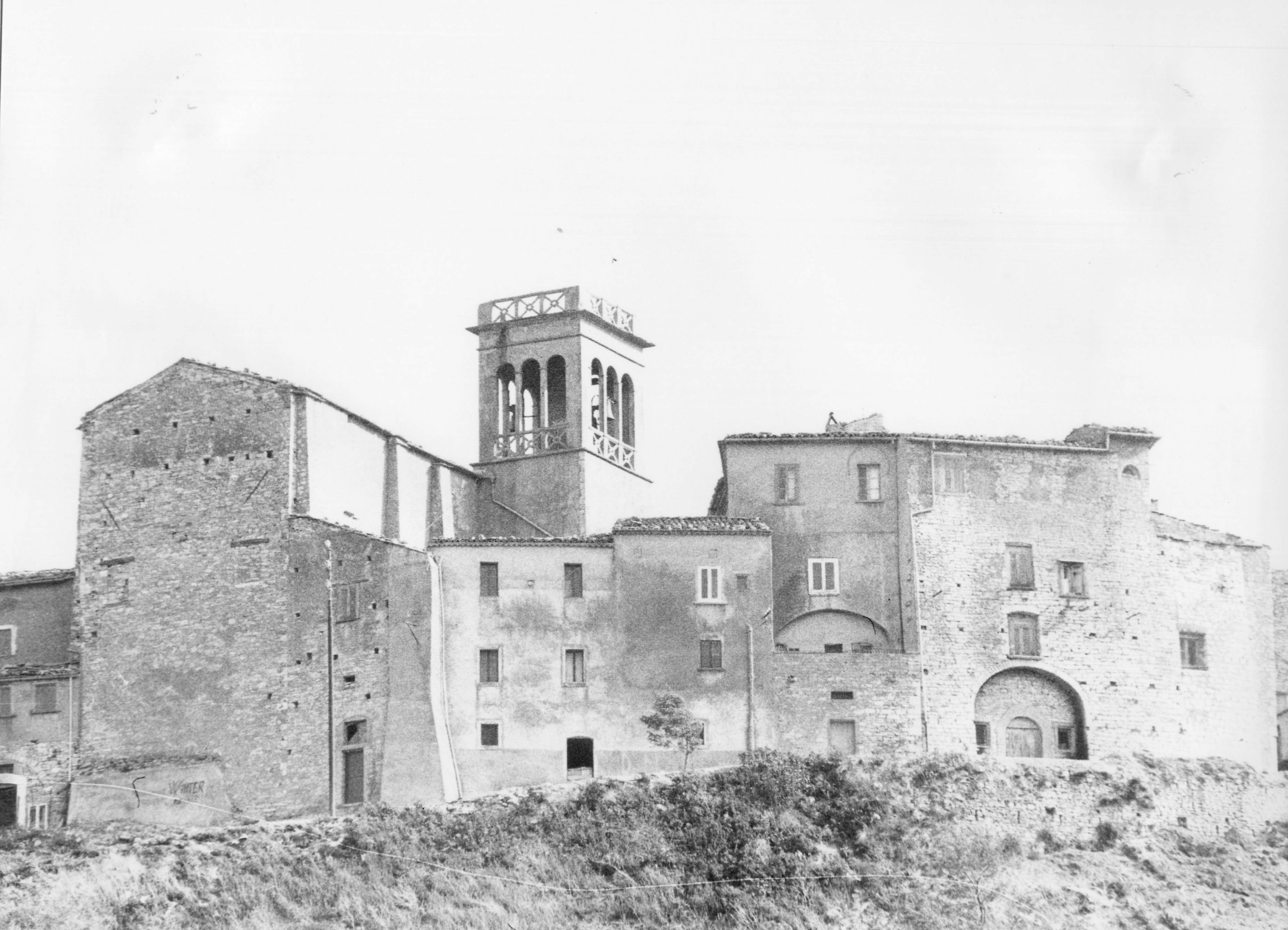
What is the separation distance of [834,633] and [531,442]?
11.5 m

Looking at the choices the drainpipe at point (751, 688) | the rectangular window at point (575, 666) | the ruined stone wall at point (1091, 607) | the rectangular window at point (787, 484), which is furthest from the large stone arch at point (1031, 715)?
the rectangular window at point (575, 666)

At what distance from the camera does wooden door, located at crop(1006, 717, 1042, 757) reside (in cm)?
6072

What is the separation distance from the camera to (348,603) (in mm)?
57906

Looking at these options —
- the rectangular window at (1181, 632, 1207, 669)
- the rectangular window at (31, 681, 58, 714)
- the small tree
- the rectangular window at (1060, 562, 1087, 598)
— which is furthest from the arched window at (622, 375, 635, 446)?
the rectangular window at (31, 681, 58, 714)

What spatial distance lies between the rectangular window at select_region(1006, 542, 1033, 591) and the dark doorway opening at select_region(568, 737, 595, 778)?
13.1 meters

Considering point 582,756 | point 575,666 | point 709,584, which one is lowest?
point 582,756

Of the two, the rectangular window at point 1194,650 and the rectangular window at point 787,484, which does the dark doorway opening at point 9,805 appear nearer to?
the rectangular window at point 787,484

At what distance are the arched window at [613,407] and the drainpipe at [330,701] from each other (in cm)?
1301

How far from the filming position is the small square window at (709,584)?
191 ft

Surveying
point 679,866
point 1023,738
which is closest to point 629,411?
point 1023,738

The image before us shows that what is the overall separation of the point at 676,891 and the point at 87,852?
46.5ft

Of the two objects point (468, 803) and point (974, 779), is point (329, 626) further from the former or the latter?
point (974, 779)

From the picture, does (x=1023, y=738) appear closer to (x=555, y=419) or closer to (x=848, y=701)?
(x=848, y=701)

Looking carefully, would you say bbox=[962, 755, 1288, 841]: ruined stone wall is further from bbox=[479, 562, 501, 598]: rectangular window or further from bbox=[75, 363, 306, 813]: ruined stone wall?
bbox=[75, 363, 306, 813]: ruined stone wall
